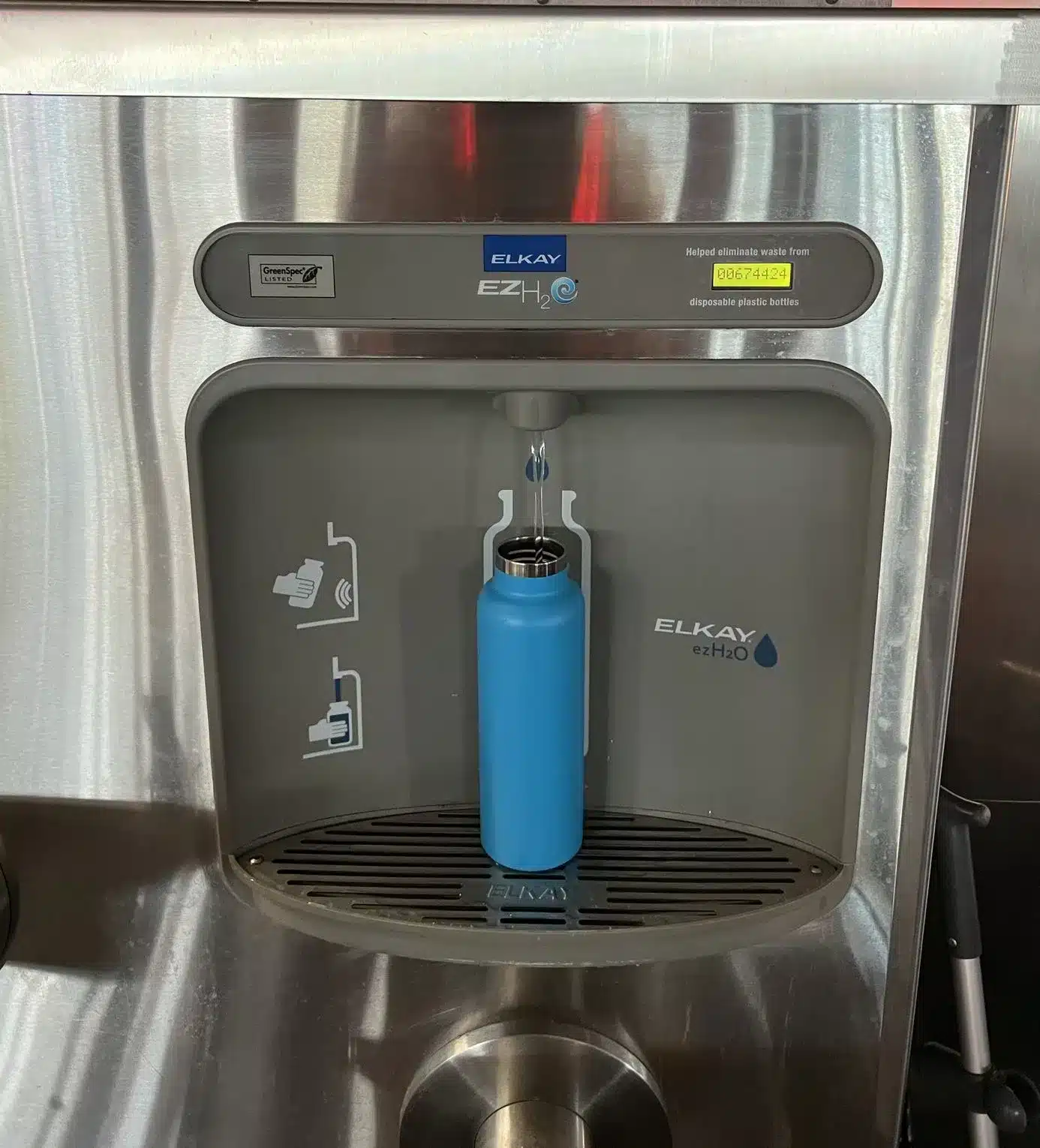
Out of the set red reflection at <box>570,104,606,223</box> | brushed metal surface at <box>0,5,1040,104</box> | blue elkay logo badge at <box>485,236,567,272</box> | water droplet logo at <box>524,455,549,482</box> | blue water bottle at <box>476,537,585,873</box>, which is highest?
brushed metal surface at <box>0,5,1040,104</box>

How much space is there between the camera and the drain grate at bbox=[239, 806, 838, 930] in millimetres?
726

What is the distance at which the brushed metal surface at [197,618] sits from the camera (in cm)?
60

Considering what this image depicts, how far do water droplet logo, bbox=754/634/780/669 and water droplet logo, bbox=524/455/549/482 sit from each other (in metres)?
0.17

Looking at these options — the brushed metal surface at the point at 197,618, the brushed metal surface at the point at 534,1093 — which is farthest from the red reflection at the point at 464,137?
the brushed metal surface at the point at 534,1093

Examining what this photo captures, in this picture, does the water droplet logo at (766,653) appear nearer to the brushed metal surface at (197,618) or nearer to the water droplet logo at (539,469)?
the brushed metal surface at (197,618)

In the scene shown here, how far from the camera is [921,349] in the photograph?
63 centimetres

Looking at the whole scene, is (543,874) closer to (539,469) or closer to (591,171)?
(539,469)

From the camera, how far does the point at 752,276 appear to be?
0.62m

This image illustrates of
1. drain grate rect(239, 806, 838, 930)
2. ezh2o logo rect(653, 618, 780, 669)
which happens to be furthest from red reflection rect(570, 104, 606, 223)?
drain grate rect(239, 806, 838, 930)

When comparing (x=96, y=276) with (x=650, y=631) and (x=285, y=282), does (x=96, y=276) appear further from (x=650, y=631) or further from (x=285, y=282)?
(x=650, y=631)

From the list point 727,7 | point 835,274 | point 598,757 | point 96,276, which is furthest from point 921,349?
point 96,276

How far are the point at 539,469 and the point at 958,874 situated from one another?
1.45ft

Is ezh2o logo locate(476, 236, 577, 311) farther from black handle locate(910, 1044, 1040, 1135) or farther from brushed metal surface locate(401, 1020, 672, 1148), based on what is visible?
black handle locate(910, 1044, 1040, 1135)

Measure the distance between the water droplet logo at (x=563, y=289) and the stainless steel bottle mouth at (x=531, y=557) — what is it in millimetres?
161
